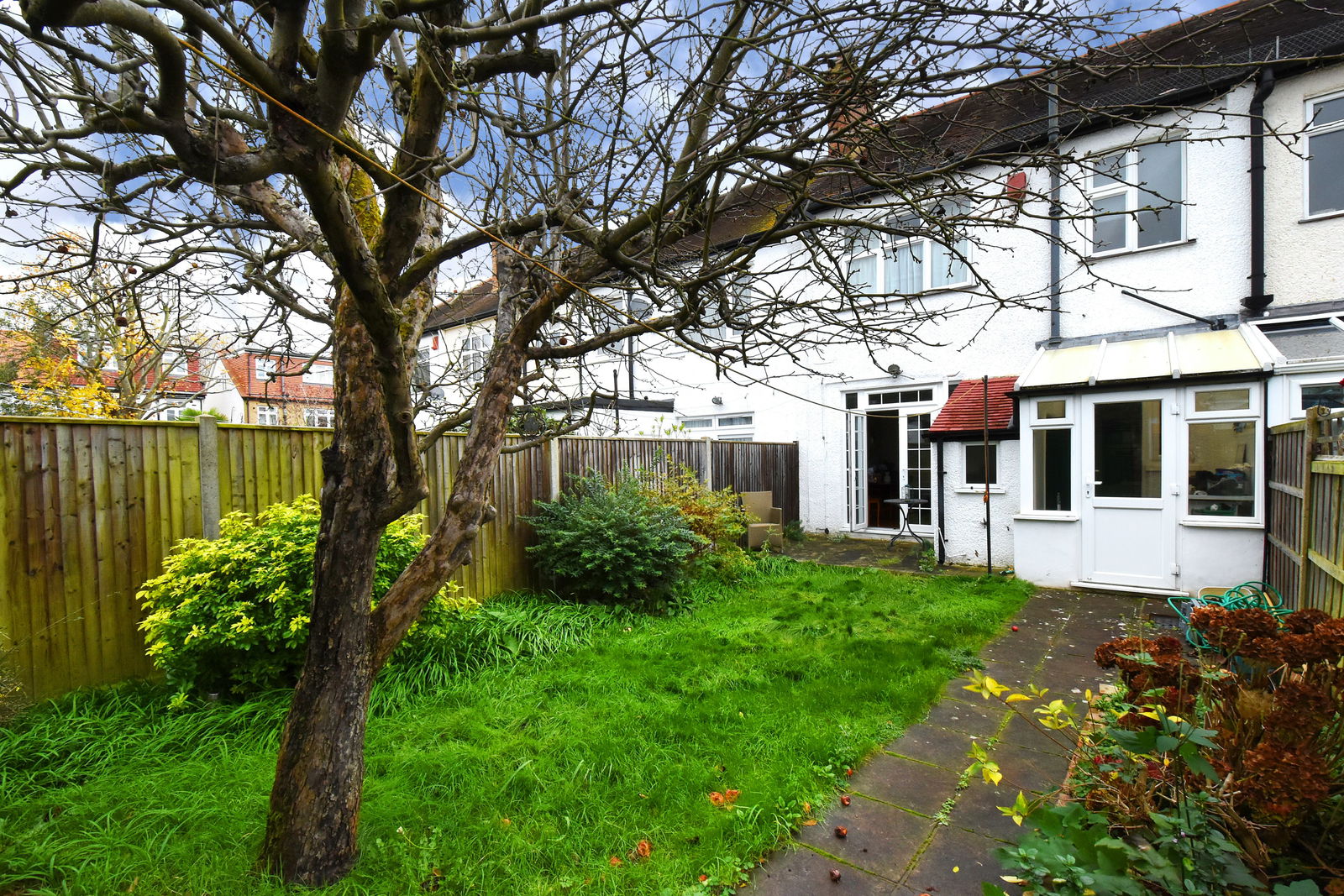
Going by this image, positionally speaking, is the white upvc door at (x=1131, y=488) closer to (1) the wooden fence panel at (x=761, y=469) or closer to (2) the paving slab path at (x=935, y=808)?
(2) the paving slab path at (x=935, y=808)

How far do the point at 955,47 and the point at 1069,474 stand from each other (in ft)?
20.3

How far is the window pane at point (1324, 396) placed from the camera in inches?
223

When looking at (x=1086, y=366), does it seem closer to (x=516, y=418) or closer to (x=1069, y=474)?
(x=1069, y=474)

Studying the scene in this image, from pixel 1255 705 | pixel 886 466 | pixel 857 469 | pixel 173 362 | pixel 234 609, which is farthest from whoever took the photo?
pixel 886 466

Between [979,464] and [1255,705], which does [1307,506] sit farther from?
[979,464]

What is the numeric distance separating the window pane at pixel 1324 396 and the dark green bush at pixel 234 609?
822cm

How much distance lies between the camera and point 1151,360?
6.66m

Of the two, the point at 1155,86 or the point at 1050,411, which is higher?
the point at 1155,86

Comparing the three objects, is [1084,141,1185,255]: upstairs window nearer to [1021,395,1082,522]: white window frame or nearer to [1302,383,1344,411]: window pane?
[1021,395,1082,522]: white window frame

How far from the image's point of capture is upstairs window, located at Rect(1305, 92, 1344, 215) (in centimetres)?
637

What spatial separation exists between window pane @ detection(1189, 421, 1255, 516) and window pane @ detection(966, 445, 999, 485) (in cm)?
200

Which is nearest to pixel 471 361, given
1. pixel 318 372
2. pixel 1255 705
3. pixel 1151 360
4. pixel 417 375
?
pixel 417 375

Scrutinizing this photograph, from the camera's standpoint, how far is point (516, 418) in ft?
18.2

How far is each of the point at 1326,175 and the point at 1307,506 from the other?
5.02 meters
